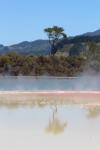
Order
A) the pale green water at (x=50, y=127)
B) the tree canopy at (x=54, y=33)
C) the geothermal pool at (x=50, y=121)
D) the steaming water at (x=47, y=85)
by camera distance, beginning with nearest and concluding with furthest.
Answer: the pale green water at (x=50, y=127), the geothermal pool at (x=50, y=121), the steaming water at (x=47, y=85), the tree canopy at (x=54, y=33)

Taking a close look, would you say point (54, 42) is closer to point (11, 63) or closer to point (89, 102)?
point (11, 63)

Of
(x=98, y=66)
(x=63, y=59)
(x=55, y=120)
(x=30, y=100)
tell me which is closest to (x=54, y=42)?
(x=63, y=59)

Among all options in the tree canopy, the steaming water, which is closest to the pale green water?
the steaming water

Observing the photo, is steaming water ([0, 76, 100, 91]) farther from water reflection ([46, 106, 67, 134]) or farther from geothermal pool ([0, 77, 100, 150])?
water reflection ([46, 106, 67, 134])

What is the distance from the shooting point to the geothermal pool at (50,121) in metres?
12.2

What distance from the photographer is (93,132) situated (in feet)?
46.8

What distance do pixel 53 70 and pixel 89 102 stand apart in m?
40.0

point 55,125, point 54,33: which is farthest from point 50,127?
point 54,33

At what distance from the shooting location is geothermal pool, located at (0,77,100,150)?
12.2 meters

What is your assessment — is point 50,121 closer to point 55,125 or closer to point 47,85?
point 55,125

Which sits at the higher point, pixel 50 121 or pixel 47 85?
pixel 50 121

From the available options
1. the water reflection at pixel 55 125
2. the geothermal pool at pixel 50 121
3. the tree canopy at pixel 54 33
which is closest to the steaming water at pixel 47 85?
the geothermal pool at pixel 50 121

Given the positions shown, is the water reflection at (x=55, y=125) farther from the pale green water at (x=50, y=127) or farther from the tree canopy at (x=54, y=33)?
the tree canopy at (x=54, y=33)

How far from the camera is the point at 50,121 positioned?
16781 millimetres
